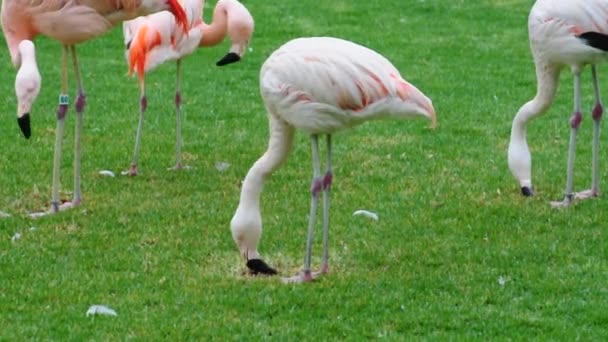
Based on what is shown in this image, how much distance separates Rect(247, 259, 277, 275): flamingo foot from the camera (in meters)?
6.14

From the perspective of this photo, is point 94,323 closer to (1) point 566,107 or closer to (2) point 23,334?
(2) point 23,334

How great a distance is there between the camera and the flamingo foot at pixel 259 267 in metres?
6.14

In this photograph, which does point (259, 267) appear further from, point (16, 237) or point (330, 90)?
point (16, 237)

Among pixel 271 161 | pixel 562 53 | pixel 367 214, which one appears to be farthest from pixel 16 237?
pixel 562 53

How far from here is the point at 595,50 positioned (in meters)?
7.25

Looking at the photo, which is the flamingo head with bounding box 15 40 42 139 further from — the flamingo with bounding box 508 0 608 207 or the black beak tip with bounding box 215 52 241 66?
the flamingo with bounding box 508 0 608 207

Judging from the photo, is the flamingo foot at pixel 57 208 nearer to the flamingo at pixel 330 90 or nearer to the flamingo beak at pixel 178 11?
the flamingo beak at pixel 178 11

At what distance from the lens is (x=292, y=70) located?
5758mm

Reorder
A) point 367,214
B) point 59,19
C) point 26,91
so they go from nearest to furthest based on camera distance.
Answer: point 26,91 → point 59,19 → point 367,214

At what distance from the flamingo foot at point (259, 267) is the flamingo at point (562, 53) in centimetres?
232

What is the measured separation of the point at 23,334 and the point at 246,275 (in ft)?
4.40

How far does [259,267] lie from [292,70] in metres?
1.10

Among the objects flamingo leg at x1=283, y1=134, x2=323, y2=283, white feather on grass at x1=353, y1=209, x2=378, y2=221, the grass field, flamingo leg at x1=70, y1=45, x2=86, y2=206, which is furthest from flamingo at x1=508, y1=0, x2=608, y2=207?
flamingo leg at x1=70, y1=45, x2=86, y2=206

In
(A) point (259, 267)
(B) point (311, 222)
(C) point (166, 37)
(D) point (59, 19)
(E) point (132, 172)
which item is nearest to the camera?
(B) point (311, 222)
